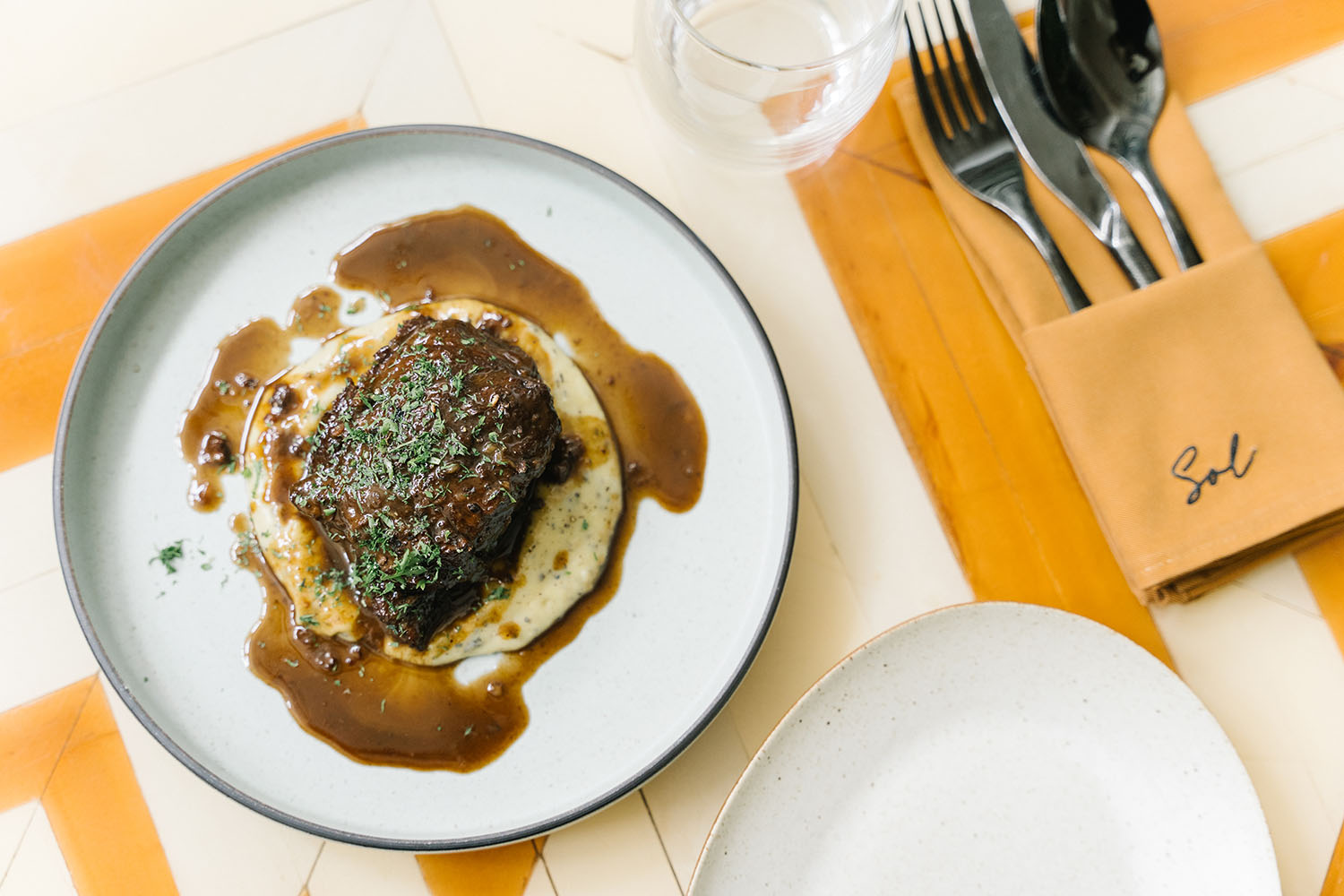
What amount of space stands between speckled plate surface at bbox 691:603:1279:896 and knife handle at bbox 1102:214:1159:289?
1210mm

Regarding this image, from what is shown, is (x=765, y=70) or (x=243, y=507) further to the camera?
(x=243, y=507)

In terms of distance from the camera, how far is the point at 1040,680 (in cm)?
266

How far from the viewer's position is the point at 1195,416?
279cm

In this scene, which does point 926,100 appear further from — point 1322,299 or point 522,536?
point 522,536

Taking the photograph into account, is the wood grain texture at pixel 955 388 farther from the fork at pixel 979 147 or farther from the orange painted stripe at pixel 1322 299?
the orange painted stripe at pixel 1322 299

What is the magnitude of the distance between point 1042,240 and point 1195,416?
2.54 feet

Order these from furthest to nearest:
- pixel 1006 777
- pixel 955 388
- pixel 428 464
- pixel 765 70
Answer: pixel 955 388
pixel 1006 777
pixel 765 70
pixel 428 464

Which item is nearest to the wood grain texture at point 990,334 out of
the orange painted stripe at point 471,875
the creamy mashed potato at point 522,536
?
the creamy mashed potato at point 522,536

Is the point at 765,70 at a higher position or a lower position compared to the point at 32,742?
higher

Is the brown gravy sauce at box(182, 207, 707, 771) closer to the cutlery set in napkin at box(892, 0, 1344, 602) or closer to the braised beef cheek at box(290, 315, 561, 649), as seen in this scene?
the braised beef cheek at box(290, 315, 561, 649)

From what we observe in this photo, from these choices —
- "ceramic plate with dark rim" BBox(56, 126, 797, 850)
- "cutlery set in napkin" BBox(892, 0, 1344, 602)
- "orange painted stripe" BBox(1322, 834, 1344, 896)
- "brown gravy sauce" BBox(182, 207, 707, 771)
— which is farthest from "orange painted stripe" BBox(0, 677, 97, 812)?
"orange painted stripe" BBox(1322, 834, 1344, 896)

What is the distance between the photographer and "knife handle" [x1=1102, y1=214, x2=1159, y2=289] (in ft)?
9.39

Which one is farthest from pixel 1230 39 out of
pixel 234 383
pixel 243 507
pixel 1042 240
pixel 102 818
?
pixel 102 818

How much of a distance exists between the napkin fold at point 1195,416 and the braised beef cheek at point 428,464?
173 cm
